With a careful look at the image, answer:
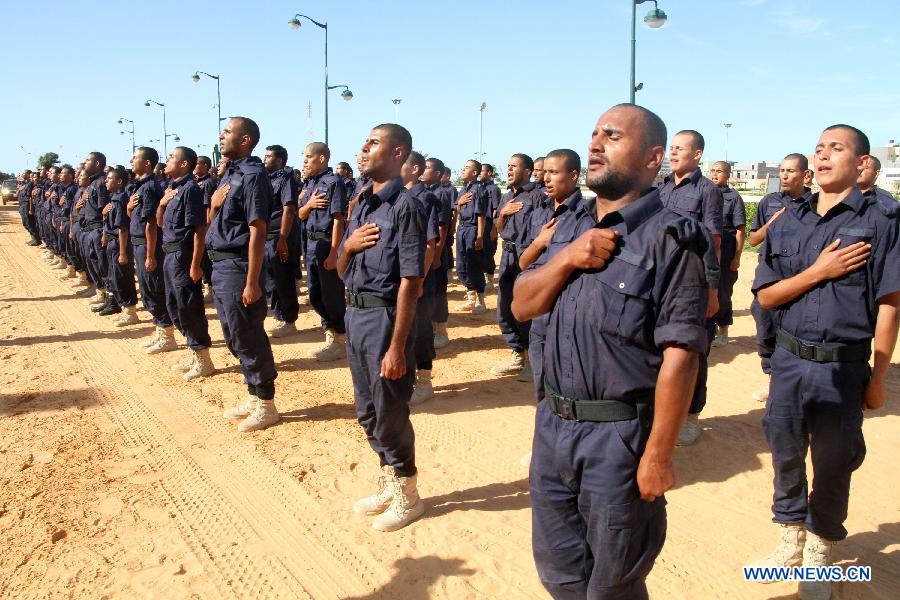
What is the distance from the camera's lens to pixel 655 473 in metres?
1.96

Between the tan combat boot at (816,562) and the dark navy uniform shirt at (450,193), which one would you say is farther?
the dark navy uniform shirt at (450,193)

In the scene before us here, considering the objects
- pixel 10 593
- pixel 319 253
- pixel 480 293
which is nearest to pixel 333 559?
pixel 10 593

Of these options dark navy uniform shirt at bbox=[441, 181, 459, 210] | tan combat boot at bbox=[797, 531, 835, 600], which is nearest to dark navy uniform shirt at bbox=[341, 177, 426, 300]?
tan combat boot at bbox=[797, 531, 835, 600]

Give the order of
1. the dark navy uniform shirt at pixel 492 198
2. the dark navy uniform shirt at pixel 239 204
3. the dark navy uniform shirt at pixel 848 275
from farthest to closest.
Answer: the dark navy uniform shirt at pixel 492 198 < the dark navy uniform shirt at pixel 239 204 < the dark navy uniform shirt at pixel 848 275

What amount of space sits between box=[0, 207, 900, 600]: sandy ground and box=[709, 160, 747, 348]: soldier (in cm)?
115

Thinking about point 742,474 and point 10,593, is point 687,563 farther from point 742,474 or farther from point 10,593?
point 10,593

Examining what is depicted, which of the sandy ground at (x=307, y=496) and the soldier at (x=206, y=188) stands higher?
the soldier at (x=206, y=188)

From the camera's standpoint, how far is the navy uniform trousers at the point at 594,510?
6.70 feet

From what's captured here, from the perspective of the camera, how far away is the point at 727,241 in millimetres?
7422

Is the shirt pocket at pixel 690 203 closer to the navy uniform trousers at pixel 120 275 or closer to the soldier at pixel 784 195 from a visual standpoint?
the soldier at pixel 784 195

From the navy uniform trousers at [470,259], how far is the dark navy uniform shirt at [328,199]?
305 centimetres

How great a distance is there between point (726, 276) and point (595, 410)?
627 centimetres

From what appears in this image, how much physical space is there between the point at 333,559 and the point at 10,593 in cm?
168

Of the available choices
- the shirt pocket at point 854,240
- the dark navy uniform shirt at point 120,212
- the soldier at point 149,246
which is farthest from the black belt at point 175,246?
the shirt pocket at point 854,240
